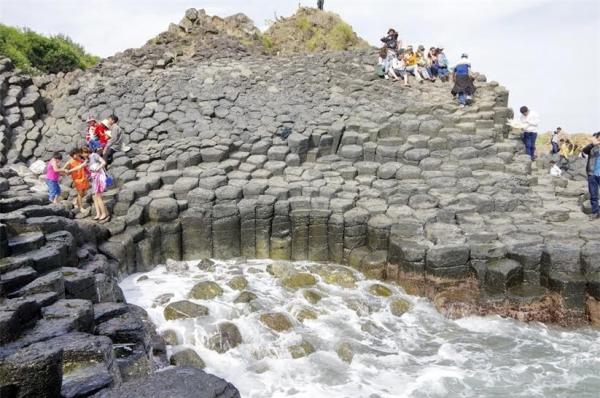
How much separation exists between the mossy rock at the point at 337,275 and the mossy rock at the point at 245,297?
168 cm

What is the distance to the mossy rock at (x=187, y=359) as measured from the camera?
772 centimetres

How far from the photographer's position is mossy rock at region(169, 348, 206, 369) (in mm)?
7719

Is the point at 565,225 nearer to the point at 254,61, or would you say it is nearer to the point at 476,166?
the point at 476,166

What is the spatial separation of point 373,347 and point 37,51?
2567 centimetres

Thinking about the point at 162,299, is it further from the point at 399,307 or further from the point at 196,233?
the point at 399,307

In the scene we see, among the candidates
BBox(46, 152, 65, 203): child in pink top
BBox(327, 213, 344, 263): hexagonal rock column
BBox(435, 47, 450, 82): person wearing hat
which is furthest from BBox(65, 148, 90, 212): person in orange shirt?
BBox(435, 47, 450, 82): person wearing hat

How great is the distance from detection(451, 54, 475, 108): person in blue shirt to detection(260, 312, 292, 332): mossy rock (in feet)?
31.6

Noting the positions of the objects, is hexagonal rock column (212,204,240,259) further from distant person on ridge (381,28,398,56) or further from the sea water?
distant person on ridge (381,28,398,56)

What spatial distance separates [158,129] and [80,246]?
5979 mm

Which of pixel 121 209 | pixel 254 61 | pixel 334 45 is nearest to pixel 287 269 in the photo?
pixel 121 209

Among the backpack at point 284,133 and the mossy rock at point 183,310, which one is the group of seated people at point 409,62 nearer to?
the backpack at point 284,133

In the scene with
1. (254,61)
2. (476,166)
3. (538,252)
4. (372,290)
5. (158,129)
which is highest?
(254,61)

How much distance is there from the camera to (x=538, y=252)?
31.5 ft

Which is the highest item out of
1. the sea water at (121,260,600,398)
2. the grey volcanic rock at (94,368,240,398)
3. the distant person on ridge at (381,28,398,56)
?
the distant person on ridge at (381,28,398,56)
